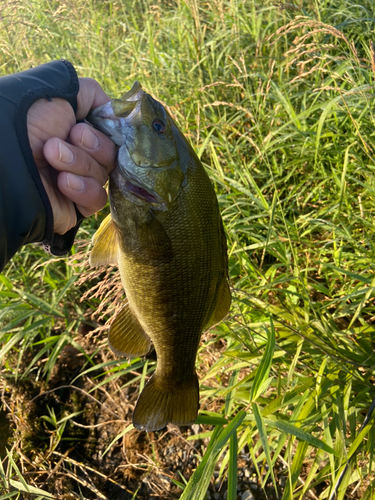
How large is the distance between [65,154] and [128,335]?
89 centimetres

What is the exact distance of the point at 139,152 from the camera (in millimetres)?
1717

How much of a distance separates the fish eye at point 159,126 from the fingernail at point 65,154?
0.36 metres

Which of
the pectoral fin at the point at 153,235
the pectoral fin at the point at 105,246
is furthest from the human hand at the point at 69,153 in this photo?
the pectoral fin at the point at 153,235

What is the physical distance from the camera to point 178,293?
180 centimetres

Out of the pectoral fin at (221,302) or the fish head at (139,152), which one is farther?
the pectoral fin at (221,302)

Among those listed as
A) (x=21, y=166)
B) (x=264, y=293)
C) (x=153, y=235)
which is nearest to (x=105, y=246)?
(x=153, y=235)

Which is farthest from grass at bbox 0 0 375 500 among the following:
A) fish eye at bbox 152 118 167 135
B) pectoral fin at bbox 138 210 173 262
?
fish eye at bbox 152 118 167 135

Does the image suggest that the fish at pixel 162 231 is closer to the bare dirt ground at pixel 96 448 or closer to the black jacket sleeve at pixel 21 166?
the black jacket sleeve at pixel 21 166

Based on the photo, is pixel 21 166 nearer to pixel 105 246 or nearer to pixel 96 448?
pixel 105 246

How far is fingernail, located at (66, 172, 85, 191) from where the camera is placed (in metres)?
1.71

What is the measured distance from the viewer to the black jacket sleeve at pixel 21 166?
1549mm

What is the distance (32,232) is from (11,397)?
2159mm

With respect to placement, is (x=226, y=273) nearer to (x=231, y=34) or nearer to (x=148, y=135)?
(x=148, y=135)

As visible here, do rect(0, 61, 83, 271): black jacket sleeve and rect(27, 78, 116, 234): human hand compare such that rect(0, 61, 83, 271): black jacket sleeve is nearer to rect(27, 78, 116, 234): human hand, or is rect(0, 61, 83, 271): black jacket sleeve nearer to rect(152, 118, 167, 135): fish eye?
rect(27, 78, 116, 234): human hand
